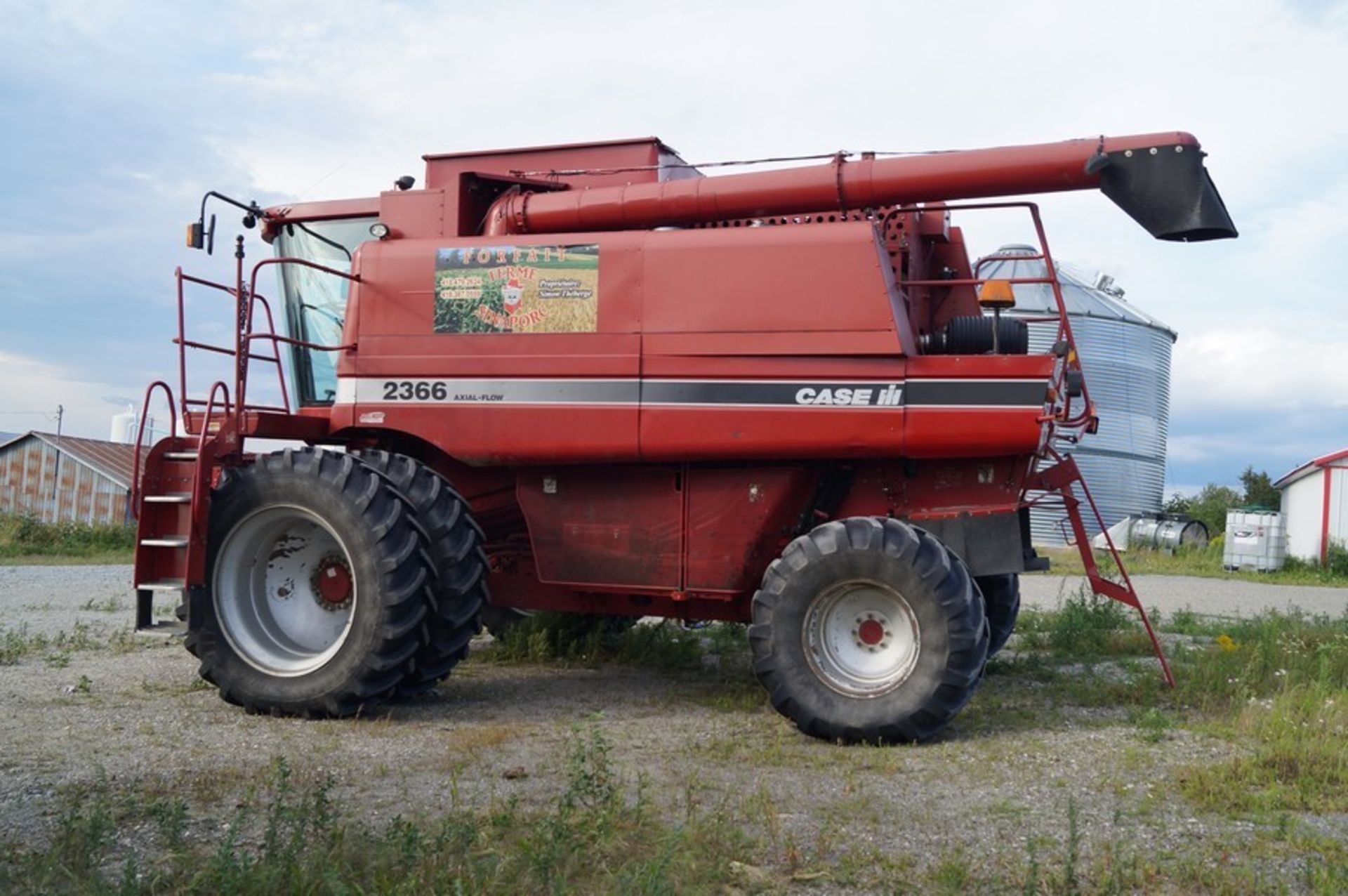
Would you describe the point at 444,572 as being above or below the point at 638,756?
above

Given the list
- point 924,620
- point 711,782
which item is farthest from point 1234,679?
point 711,782

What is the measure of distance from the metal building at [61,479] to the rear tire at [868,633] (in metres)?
30.9

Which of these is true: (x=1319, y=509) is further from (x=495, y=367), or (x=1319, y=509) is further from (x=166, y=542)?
(x=166, y=542)

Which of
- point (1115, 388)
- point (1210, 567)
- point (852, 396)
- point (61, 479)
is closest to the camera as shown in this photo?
point (852, 396)

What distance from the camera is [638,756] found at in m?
5.85

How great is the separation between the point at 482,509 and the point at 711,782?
3078 millimetres

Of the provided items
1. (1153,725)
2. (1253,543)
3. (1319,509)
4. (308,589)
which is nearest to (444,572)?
(308,589)

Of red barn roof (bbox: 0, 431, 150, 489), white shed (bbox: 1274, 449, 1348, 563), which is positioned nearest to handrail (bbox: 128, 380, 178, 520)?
white shed (bbox: 1274, 449, 1348, 563)

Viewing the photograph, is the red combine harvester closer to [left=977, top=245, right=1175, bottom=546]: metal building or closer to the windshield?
the windshield

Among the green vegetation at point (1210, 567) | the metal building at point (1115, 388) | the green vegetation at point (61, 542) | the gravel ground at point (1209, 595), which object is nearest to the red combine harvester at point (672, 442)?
the gravel ground at point (1209, 595)

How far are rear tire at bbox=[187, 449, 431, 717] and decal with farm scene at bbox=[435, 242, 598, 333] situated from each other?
115 centimetres

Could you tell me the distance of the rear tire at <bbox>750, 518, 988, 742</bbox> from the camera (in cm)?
623

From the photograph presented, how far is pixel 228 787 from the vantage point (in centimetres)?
493

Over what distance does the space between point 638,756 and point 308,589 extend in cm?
255
